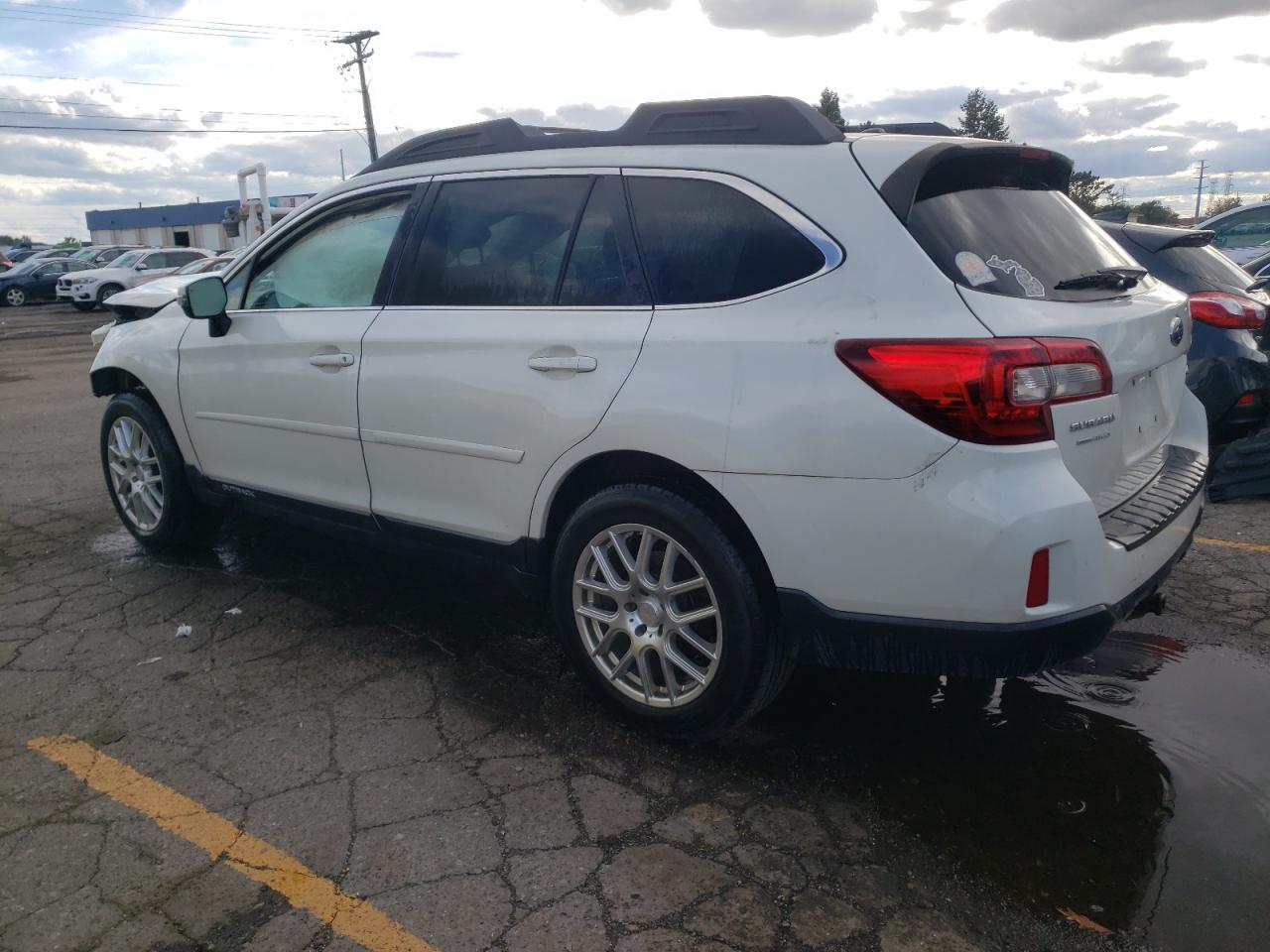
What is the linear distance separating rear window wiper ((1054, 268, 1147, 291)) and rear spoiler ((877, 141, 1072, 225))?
416 mm

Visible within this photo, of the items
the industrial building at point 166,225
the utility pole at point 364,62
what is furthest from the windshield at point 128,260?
the industrial building at point 166,225

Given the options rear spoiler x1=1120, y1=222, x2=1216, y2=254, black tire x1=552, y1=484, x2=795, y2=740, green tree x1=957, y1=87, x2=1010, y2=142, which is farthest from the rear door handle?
green tree x1=957, y1=87, x2=1010, y2=142

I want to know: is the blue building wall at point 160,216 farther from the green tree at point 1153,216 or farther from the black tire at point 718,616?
the black tire at point 718,616

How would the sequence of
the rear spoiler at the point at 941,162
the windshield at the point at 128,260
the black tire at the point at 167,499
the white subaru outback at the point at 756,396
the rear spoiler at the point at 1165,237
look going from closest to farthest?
the white subaru outback at the point at 756,396
the rear spoiler at the point at 941,162
the black tire at the point at 167,499
the rear spoiler at the point at 1165,237
the windshield at the point at 128,260

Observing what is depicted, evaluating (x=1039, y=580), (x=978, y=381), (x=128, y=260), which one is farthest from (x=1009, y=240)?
(x=128, y=260)

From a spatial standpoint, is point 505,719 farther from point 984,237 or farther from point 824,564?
point 984,237

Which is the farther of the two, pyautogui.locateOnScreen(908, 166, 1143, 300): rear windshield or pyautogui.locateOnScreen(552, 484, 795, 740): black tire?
pyautogui.locateOnScreen(552, 484, 795, 740): black tire

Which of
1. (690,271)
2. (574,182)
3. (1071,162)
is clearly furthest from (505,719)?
(1071,162)

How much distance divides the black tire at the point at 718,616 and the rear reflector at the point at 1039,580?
27.6 inches

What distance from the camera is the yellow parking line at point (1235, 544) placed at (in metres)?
4.97

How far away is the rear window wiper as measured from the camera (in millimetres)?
2920

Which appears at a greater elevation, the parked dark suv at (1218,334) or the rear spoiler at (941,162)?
the rear spoiler at (941,162)

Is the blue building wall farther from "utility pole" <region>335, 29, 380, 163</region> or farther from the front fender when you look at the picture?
the front fender

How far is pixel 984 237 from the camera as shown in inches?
111
